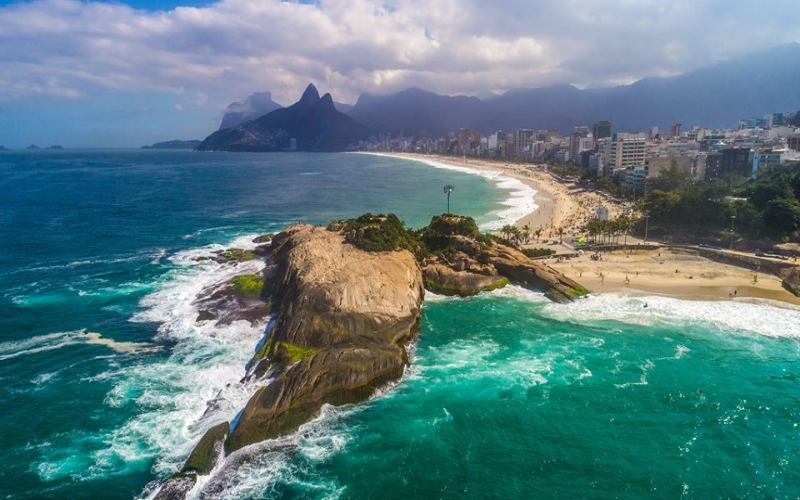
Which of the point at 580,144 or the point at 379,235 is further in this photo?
the point at 580,144

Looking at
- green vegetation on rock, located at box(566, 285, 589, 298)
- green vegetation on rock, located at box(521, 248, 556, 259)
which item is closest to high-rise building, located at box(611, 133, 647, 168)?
green vegetation on rock, located at box(521, 248, 556, 259)

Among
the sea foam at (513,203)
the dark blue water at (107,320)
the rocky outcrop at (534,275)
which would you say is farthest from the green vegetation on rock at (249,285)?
the sea foam at (513,203)

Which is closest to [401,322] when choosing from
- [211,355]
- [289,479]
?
[211,355]

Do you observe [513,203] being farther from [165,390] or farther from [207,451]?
[207,451]

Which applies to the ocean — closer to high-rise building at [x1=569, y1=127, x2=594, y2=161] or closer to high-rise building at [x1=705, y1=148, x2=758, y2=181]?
high-rise building at [x1=705, y1=148, x2=758, y2=181]

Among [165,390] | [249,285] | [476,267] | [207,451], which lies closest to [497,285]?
[476,267]

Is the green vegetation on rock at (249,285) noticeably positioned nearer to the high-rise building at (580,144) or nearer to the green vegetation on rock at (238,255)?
the green vegetation on rock at (238,255)

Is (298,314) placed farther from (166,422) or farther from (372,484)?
(372,484)
